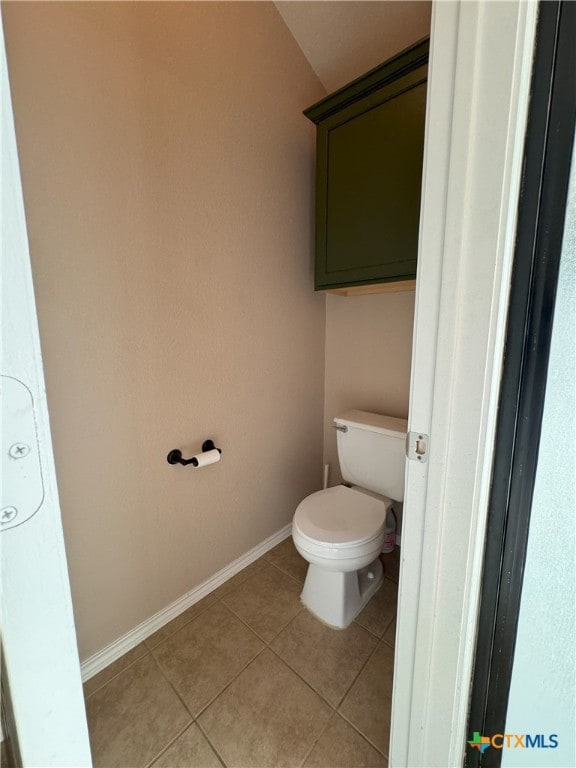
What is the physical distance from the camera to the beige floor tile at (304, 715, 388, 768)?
35.4 inches

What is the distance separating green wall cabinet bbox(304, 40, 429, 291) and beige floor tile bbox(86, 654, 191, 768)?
68.1 inches

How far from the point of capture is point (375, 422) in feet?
5.08

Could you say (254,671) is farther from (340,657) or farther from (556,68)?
(556,68)

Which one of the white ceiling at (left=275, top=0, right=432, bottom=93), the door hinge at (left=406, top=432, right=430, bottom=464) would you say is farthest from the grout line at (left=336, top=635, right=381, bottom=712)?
the white ceiling at (left=275, top=0, right=432, bottom=93)

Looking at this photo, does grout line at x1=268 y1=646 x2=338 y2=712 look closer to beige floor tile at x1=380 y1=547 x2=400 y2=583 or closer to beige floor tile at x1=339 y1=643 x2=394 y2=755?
beige floor tile at x1=339 y1=643 x2=394 y2=755

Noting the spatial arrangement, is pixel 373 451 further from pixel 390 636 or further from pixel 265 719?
pixel 265 719

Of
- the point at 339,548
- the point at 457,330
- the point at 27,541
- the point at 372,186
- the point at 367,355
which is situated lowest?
the point at 339,548

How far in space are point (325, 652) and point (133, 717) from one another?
0.68 m

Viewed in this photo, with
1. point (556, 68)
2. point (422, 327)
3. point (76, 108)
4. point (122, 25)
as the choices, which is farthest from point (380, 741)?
point (122, 25)

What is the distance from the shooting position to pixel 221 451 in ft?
4.73

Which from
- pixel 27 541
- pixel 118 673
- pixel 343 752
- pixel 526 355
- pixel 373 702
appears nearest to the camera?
pixel 27 541

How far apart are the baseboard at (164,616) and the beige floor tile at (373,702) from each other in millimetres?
714

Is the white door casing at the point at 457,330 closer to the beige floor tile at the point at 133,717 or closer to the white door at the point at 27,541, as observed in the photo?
the white door at the point at 27,541

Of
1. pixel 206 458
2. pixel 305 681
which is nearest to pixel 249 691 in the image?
pixel 305 681
